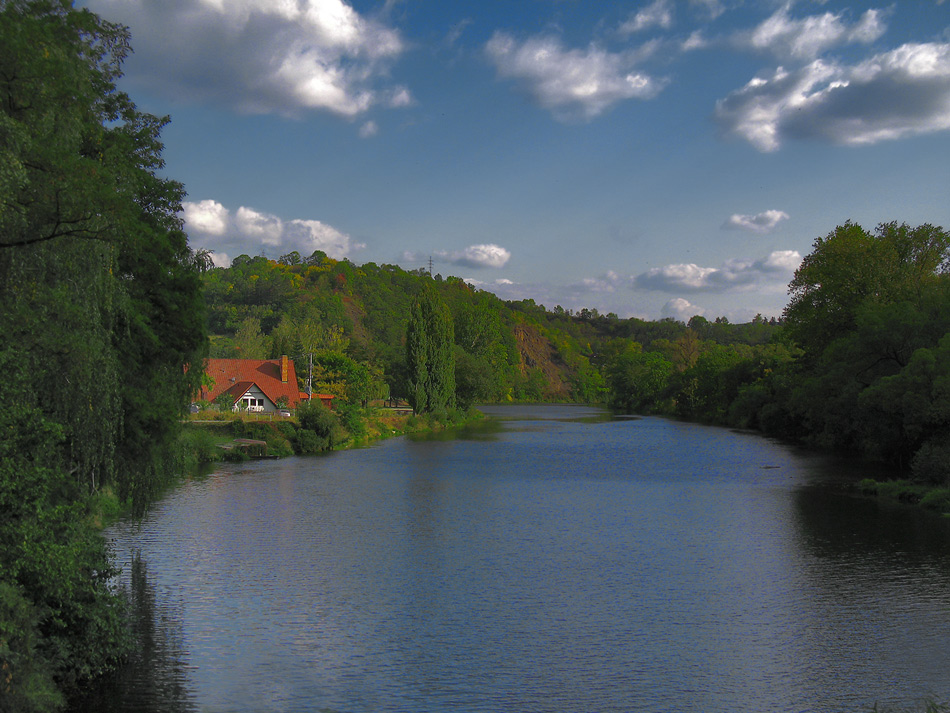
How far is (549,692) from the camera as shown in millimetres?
12656

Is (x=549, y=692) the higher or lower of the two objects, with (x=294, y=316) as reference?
lower

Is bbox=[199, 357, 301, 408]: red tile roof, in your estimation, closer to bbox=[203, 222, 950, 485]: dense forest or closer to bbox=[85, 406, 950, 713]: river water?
bbox=[203, 222, 950, 485]: dense forest

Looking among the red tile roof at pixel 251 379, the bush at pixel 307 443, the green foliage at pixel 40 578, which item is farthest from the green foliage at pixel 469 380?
the green foliage at pixel 40 578

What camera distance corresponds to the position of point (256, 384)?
6450cm

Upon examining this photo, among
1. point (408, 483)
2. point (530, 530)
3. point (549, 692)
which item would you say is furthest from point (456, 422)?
point (549, 692)

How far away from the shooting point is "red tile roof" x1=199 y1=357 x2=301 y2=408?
63.8 m

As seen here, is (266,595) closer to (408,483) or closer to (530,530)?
(530,530)

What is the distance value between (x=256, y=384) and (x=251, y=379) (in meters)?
1.05

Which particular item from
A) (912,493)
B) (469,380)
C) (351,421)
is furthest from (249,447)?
(469,380)

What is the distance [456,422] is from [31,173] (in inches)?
2657

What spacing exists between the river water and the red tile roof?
3089 cm

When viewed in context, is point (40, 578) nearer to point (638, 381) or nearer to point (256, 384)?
point (256, 384)

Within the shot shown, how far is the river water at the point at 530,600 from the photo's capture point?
12.7 metres

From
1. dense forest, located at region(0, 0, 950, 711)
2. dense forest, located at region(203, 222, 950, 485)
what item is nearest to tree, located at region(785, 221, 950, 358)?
dense forest, located at region(203, 222, 950, 485)
